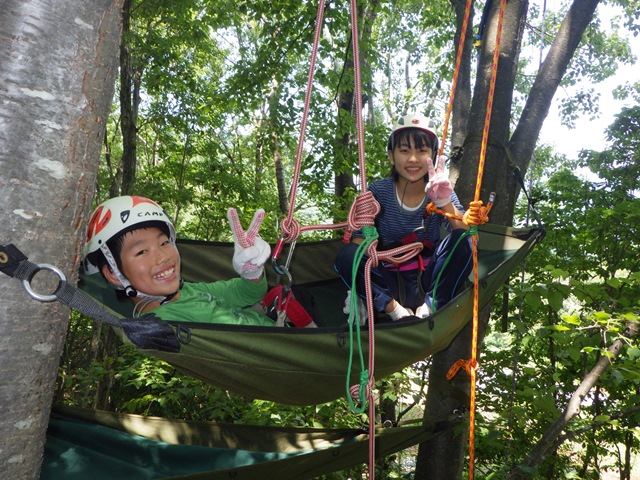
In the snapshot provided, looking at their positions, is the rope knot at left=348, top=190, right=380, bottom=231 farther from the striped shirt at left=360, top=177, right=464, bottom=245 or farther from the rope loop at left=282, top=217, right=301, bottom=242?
the striped shirt at left=360, top=177, right=464, bottom=245

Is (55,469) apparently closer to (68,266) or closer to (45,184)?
(68,266)

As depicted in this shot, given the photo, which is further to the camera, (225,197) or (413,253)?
(225,197)

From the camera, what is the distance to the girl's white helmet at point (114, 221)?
148 cm

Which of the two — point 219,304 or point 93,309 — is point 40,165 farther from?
point 219,304

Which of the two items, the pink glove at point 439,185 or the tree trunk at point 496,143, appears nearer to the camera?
the pink glove at point 439,185

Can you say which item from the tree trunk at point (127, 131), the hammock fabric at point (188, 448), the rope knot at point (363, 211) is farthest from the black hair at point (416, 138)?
the tree trunk at point (127, 131)

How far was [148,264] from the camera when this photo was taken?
1506mm

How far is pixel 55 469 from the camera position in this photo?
1394 millimetres

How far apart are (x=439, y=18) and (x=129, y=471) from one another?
462 centimetres

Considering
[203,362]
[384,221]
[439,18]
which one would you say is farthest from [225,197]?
[203,362]

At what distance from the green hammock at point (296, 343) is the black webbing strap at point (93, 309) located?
0.09 feet

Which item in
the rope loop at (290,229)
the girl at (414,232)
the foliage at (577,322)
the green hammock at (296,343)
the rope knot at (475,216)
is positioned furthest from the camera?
the foliage at (577,322)

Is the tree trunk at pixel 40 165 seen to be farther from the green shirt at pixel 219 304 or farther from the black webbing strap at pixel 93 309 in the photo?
the green shirt at pixel 219 304

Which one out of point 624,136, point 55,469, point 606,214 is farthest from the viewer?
point 624,136
